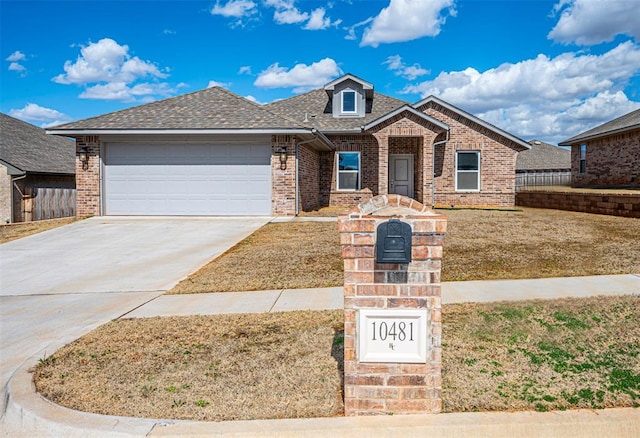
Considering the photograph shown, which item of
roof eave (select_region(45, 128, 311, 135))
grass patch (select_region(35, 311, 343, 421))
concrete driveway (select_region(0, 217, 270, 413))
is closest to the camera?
grass patch (select_region(35, 311, 343, 421))

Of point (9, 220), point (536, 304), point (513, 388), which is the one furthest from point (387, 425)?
point (9, 220)

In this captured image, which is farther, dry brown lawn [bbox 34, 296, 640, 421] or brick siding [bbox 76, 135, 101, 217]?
brick siding [bbox 76, 135, 101, 217]

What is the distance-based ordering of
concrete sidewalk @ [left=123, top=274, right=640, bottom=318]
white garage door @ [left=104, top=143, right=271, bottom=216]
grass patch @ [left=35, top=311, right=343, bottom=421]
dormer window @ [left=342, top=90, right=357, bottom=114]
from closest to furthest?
grass patch @ [left=35, top=311, right=343, bottom=421] → concrete sidewalk @ [left=123, top=274, right=640, bottom=318] → white garage door @ [left=104, top=143, right=271, bottom=216] → dormer window @ [left=342, top=90, right=357, bottom=114]

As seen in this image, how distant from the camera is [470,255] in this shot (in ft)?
31.6

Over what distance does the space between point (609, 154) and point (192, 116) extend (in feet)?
66.9

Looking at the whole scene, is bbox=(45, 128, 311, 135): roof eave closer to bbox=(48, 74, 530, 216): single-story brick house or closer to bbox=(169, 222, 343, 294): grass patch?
bbox=(48, 74, 530, 216): single-story brick house

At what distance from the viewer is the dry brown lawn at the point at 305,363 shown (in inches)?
147

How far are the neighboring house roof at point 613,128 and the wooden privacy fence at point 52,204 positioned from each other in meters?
27.5

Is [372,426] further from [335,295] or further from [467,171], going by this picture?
[467,171]

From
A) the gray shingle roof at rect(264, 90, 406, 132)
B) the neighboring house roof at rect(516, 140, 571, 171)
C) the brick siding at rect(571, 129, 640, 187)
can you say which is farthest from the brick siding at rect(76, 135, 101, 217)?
the neighboring house roof at rect(516, 140, 571, 171)

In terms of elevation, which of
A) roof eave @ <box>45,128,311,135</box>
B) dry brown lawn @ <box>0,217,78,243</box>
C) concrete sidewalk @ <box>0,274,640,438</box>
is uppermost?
roof eave @ <box>45,128,311,135</box>

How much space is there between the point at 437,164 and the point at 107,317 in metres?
18.2

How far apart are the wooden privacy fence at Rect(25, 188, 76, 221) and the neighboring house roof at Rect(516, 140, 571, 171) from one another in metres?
32.6

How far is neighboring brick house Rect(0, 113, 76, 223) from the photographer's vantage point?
22.4m
